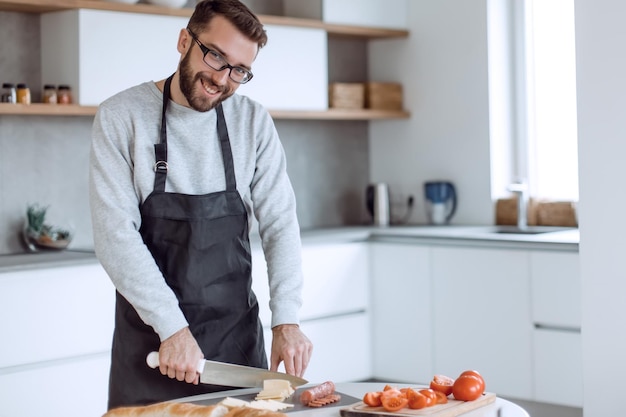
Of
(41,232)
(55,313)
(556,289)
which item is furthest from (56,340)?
(556,289)

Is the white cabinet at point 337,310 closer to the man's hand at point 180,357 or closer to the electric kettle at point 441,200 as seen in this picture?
the electric kettle at point 441,200

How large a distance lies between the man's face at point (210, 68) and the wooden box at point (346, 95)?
108 inches

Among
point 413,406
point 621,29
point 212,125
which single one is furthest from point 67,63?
point 413,406

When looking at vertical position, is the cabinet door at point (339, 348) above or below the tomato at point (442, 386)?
below

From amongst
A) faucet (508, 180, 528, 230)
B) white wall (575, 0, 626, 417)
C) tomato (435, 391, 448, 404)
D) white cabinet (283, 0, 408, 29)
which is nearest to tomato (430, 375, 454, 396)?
tomato (435, 391, 448, 404)

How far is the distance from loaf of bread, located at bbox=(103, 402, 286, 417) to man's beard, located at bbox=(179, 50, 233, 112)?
2.50 feet

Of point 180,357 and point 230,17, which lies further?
point 230,17

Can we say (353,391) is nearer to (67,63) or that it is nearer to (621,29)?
(621,29)

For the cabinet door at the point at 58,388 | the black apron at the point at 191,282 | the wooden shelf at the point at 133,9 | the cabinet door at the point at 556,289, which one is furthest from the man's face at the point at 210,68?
the cabinet door at the point at 556,289

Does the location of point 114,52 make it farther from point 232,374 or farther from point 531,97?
point 232,374

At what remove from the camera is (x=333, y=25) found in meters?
4.93

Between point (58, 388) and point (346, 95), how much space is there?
2173 mm

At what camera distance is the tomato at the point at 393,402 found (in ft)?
6.47

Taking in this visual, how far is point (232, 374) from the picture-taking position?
2.21m
